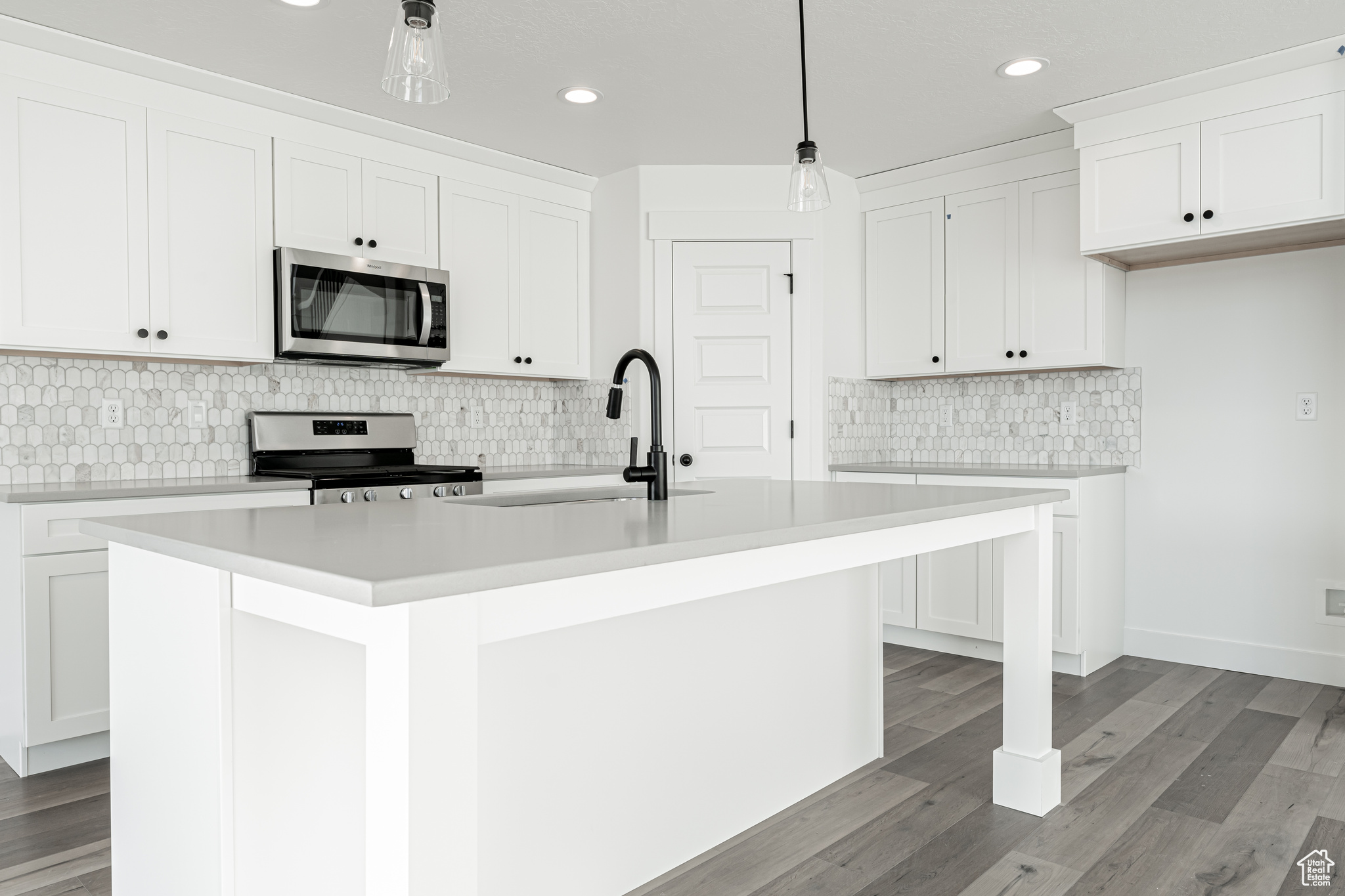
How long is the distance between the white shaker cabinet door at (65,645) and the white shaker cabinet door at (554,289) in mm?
2086

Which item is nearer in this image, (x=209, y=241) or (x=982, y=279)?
(x=209, y=241)

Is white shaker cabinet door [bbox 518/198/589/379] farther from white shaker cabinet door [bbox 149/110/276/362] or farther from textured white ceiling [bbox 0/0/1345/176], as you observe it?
white shaker cabinet door [bbox 149/110/276/362]

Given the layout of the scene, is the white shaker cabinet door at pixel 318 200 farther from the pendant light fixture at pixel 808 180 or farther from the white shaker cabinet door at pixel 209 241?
the pendant light fixture at pixel 808 180

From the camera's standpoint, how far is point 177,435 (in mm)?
3336

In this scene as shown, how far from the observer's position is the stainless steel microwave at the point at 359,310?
332 centimetres

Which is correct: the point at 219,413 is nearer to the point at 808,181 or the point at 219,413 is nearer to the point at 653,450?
the point at 653,450

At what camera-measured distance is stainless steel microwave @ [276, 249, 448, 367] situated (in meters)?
3.32

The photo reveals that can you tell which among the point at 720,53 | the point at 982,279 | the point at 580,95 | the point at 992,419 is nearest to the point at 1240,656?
the point at 992,419

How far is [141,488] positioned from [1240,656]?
14.0ft

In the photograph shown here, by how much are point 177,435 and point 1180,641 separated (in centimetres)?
432

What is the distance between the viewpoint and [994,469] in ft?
13.1

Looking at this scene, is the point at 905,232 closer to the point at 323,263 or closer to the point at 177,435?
the point at 323,263

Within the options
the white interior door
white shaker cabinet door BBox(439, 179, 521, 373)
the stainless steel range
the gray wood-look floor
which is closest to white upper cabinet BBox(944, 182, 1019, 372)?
the white interior door

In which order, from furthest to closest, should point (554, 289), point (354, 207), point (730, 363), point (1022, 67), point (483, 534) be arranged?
point (554, 289), point (730, 363), point (354, 207), point (1022, 67), point (483, 534)
